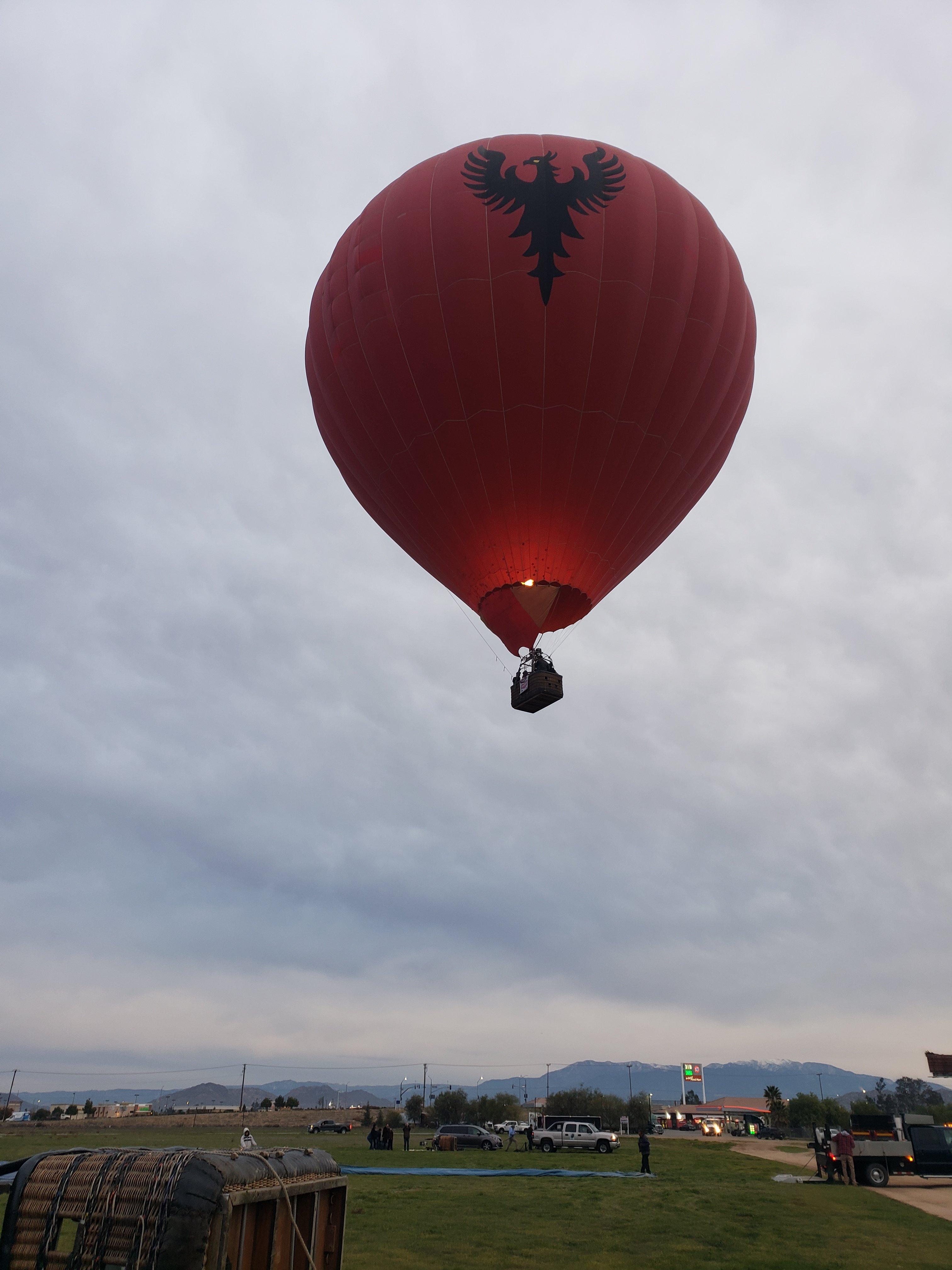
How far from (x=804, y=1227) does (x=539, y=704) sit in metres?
10.6

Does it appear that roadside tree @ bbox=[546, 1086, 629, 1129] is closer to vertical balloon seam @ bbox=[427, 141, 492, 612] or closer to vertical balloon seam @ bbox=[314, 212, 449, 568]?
vertical balloon seam @ bbox=[314, 212, 449, 568]

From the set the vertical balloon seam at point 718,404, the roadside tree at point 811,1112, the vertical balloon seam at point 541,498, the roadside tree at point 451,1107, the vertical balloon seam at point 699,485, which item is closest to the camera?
the vertical balloon seam at point 541,498

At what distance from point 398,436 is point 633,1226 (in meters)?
15.6

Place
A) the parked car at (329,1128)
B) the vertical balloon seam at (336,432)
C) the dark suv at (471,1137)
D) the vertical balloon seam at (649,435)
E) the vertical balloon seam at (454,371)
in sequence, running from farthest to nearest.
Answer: the parked car at (329,1128) → the dark suv at (471,1137) → the vertical balloon seam at (336,432) → the vertical balloon seam at (649,435) → the vertical balloon seam at (454,371)

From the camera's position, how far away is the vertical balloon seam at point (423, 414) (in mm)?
17359

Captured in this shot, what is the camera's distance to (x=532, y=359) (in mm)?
16688

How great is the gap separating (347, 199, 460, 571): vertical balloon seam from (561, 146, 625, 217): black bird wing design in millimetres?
4018

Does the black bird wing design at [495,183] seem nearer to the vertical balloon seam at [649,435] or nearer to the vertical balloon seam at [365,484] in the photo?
the vertical balloon seam at [649,435]

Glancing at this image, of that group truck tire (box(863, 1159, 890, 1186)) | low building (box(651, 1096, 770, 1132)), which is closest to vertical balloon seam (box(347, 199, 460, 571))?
truck tire (box(863, 1159, 890, 1186))

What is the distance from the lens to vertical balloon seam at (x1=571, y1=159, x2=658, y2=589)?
17.1 metres

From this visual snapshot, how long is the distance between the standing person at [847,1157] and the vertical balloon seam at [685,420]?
17205 millimetres

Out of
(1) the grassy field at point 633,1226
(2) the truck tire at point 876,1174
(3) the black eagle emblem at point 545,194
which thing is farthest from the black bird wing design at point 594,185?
(2) the truck tire at point 876,1174

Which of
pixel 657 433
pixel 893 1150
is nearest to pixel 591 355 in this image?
pixel 657 433

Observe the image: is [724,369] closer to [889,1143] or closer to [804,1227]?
[804,1227]
